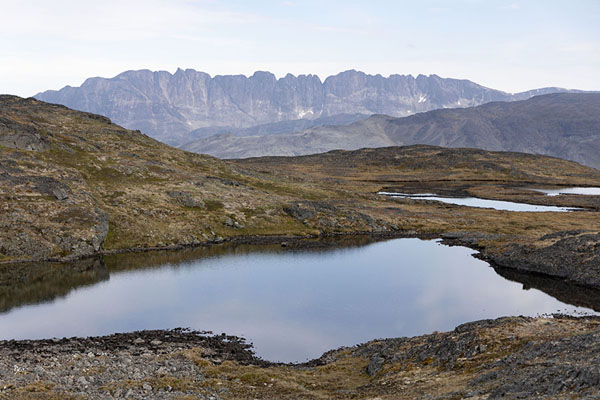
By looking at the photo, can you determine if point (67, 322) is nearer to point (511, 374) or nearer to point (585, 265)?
point (511, 374)

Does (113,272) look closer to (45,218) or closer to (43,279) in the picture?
(43,279)

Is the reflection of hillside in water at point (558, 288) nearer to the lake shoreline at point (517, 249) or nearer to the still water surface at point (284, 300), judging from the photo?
the lake shoreline at point (517, 249)

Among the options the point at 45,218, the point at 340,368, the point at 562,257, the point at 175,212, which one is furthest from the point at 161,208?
the point at 562,257

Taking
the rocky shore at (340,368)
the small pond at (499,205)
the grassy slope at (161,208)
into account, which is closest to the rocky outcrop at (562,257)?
the grassy slope at (161,208)

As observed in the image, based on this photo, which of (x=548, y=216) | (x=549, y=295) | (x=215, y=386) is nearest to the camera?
(x=215, y=386)

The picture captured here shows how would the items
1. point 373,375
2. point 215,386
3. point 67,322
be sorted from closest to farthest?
point 215,386 < point 373,375 < point 67,322

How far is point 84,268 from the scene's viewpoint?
287 feet

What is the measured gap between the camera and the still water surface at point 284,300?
195 ft

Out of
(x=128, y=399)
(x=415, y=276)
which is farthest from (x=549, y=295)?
(x=128, y=399)

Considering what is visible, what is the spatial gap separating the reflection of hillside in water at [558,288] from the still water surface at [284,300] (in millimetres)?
1844

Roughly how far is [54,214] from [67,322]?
153 ft

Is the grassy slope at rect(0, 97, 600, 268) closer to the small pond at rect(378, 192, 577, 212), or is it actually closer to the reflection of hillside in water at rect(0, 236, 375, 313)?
the reflection of hillside in water at rect(0, 236, 375, 313)

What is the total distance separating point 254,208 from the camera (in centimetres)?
13262

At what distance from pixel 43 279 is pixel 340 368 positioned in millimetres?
55250
